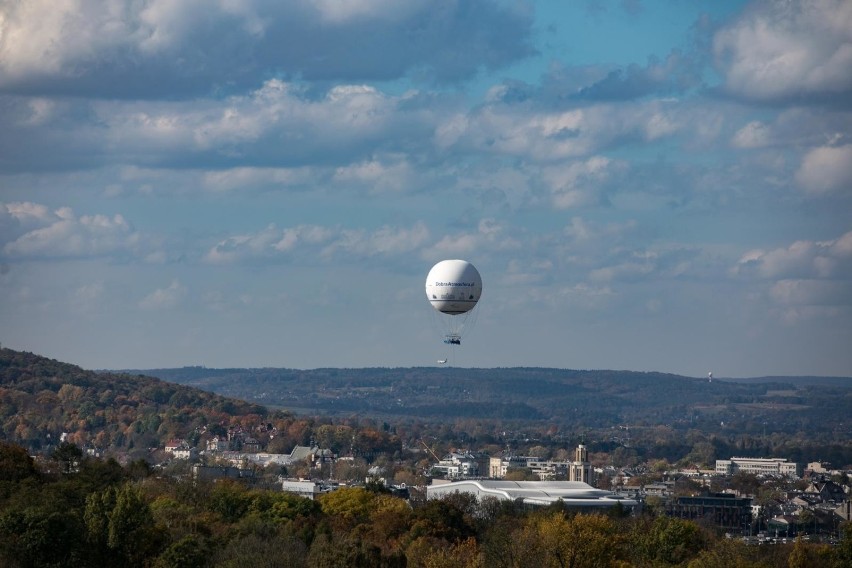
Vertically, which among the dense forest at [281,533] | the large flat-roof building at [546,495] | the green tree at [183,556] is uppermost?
the large flat-roof building at [546,495]

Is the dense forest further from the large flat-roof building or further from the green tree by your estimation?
the large flat-roof building

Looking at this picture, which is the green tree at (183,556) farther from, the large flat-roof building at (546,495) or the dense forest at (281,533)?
the large flat-roof building at (546,495)

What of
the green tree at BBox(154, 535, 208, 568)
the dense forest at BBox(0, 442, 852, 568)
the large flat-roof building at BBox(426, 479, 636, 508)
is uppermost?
the large flat-roof building at BBox(426, 479, 636, 508)

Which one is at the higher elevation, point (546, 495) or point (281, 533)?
point (546, 495)

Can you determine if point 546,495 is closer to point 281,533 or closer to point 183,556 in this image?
point 281,533

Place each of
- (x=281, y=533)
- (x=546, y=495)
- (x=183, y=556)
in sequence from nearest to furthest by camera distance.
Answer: (x=183, y=556) → (x=281, y=533) → (x=546, y=495)

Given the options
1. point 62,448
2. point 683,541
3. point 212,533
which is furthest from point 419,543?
point 62,448

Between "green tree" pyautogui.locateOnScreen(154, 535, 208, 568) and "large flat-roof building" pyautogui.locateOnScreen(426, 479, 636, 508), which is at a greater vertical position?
"large flat-roof building" pyautogui.locateOnScreen(426, 479, 636, 508)

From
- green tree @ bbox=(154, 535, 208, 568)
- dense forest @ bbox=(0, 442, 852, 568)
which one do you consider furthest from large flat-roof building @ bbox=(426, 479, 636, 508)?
green tree @ bbox=(154, 535, 208, 568)

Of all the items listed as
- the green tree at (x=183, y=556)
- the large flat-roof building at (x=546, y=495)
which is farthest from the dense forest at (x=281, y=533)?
the large flat-roof building at (x=546, y=495)

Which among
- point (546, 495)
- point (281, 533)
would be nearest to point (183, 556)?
point (281, 533)
